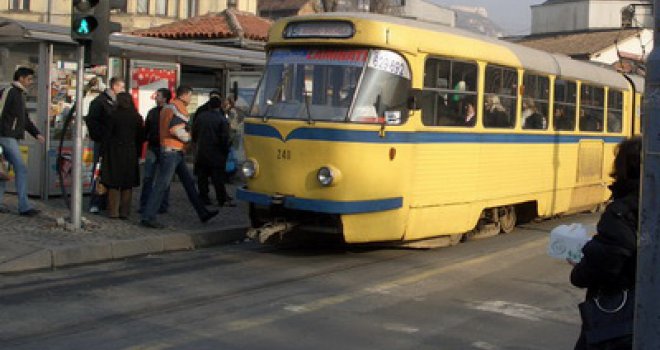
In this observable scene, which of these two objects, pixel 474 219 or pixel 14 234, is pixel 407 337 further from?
pixel 14 234

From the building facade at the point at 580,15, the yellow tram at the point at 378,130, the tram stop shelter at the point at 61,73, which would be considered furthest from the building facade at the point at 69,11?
the yellow tram at the point at 378,130

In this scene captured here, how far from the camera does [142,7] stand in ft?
139

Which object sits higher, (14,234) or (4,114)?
(4,114)

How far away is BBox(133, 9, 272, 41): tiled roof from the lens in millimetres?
19422

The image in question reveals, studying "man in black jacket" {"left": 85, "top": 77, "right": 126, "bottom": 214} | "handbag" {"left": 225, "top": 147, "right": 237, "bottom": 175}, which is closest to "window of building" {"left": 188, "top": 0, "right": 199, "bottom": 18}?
"handbag" {"left": 225, "top": 147, "right": 237, "bottom": 175}

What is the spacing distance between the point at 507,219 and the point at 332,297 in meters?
5.08

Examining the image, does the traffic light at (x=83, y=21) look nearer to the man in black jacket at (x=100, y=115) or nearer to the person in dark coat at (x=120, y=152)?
the person in dark coat at (x=120, y=152)

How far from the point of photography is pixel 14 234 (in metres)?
9.20

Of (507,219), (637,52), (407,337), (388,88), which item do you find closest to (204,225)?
(388,88)

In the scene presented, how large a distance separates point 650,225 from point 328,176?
5.67 m

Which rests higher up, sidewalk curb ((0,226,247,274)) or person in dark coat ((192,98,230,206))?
person in dark coat ((192,98,230,206))

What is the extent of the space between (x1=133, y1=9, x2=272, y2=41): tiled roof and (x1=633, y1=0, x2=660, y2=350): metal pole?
16.6 m

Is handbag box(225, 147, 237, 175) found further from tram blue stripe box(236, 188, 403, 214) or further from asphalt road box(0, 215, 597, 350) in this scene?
tram blue stripe box(236, 188, 403, 214)

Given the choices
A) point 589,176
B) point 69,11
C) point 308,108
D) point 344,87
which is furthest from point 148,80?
point 69,11
